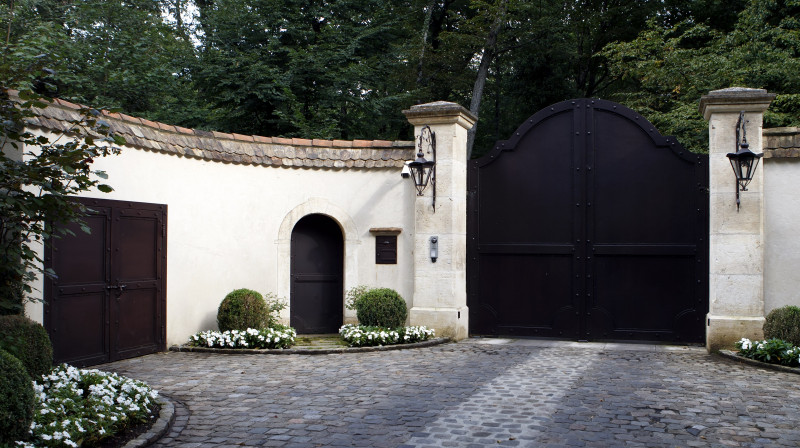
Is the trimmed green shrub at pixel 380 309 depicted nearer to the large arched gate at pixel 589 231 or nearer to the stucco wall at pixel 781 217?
the large arched gate at pixel 589 231

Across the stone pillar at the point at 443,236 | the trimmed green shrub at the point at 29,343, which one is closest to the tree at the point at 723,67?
the stone pillar at the point at 443,236

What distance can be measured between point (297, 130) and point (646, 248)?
998 centimetres

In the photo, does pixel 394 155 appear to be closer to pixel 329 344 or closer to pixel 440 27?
pixel 329 344

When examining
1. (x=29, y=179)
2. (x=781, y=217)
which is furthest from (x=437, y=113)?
(x=29, y=179)

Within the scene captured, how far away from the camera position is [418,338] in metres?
9.73

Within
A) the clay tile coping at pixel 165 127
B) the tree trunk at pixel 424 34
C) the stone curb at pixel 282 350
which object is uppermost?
the tree trunk at pixel 424 34

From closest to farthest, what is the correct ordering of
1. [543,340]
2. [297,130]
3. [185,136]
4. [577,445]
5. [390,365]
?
[577,445] < [390,365] < [185,136] < [543,340] < [297,130]

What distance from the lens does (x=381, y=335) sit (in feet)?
30.9

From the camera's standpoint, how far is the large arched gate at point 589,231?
967 centimetres

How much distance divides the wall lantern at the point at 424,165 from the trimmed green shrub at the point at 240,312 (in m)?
2.81

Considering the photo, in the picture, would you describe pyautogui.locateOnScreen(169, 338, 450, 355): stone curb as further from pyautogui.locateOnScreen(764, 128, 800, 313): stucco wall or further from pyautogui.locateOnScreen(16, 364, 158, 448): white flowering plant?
pyautogui.locateOnScreen(764, 128, 800, 313): stucco wall

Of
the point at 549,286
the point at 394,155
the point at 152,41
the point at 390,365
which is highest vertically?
the point at 152,41

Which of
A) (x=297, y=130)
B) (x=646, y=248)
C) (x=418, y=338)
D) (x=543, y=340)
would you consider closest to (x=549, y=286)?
(x=543, y=340)

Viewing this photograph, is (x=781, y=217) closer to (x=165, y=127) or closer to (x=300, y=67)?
(x=165, y=127)
